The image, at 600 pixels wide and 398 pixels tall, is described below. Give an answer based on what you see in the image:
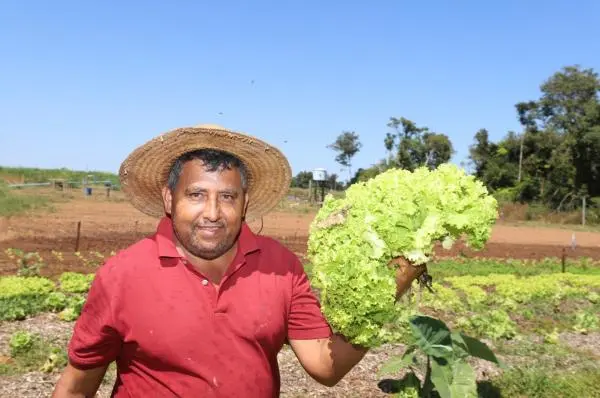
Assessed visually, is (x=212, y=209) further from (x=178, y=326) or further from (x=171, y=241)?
(x=178, y=326)

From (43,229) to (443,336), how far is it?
24.1 m

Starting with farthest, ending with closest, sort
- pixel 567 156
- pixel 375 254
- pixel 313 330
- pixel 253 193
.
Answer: pixel 567 156, pixel 253 193, pixel 313 330, pixel 375 254

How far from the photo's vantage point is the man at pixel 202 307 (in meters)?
2.40

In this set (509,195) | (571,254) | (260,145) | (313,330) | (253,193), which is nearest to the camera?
(313,330)

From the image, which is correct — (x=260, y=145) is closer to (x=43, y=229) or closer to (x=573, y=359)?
(x=573, y=359)

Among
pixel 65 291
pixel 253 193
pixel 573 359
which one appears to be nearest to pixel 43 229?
pixel 65 291

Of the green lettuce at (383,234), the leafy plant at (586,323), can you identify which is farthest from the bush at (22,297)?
the leafy plant at (586,323)

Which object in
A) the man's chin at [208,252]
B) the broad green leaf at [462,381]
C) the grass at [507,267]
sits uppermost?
the man's chin at [208,252]

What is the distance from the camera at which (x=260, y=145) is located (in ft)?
9.27

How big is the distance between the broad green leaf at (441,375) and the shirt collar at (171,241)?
42.4 inches

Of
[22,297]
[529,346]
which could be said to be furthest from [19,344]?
[529,346]

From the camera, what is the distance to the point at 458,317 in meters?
11.0

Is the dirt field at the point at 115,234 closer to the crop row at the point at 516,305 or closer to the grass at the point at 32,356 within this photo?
the crop row at the point at 516,305

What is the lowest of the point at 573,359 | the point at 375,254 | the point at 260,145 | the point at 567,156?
the point at 573,359
